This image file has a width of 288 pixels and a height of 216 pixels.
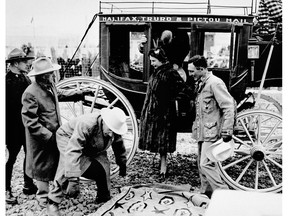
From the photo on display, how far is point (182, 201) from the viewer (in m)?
2.70

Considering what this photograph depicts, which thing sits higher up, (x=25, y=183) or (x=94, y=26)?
(x=94, y=26)

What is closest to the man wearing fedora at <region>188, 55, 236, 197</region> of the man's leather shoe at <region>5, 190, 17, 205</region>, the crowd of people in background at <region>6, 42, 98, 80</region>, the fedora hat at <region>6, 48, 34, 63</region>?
the crowd of people in background at <region>6, 42, 98, 80</region>

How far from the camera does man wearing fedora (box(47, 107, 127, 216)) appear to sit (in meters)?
2.49

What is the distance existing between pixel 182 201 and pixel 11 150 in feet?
4.15

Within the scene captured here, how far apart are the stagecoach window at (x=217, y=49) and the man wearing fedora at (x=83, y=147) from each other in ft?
2.74

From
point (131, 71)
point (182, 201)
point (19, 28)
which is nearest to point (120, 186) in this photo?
point (182, 201)

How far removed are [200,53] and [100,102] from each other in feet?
2.85

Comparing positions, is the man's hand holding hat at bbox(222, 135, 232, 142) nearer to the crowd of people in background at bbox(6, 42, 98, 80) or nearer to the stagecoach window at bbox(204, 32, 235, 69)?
the stagecoach window at bbox(204, 32, 235, 69)

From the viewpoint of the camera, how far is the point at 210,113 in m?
→ 2.77

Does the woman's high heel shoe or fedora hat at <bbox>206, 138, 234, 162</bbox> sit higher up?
fedora hat at <bbox>206, 138, 234, 162</bbox>

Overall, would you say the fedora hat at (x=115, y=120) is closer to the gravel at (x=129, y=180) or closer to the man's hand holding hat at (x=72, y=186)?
the man's hand holding hat at (x=72, y=186)

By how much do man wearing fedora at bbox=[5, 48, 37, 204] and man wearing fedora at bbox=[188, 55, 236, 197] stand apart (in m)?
1.18

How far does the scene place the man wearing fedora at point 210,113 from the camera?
267 cm

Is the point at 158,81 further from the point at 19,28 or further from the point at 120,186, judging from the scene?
the point at 19,28
